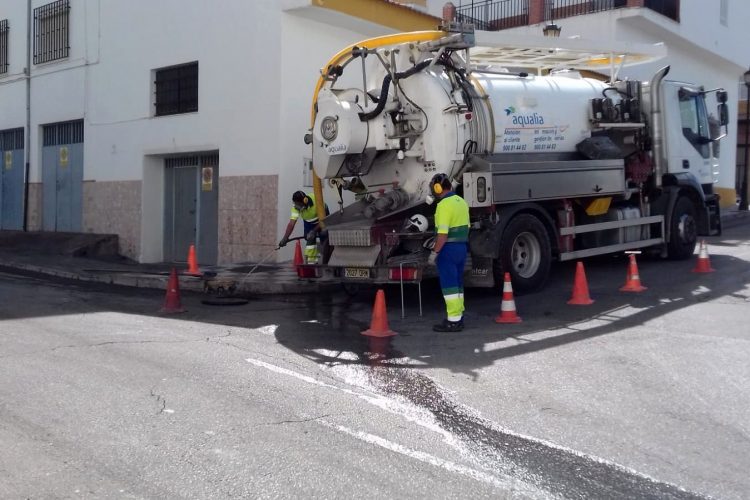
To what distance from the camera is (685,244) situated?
46.1 feet

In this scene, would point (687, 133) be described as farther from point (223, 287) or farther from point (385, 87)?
point (223, 287)

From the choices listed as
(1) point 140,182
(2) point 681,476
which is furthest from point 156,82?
(2) point 681,476

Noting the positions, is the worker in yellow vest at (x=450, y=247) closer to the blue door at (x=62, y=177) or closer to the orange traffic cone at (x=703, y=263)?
the orange traffic cone at (x=703, y=263)

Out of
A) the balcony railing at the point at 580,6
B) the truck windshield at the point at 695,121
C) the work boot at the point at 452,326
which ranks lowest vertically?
the work boot at the point at 452,326

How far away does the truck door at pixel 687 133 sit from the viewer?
44.4 ft

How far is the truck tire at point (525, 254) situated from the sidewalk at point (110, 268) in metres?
3.22

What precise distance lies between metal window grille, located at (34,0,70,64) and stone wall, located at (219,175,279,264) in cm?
744

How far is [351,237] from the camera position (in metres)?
10.4

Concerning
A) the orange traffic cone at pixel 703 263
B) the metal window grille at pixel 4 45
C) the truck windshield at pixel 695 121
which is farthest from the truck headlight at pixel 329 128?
the metal window grille at pixel 4 45

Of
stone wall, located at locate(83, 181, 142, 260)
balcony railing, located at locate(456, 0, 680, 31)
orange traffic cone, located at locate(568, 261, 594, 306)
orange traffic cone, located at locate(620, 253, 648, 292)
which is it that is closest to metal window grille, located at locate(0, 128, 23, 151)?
stone wall, located at locate(83, 181, 142, 260)

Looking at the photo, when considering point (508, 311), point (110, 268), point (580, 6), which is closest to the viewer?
point (508, 311)

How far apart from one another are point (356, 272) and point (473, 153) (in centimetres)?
217

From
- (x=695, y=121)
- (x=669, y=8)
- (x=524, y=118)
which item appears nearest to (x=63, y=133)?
(x=524, y=118)

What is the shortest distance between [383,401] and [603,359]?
2.42 meters
